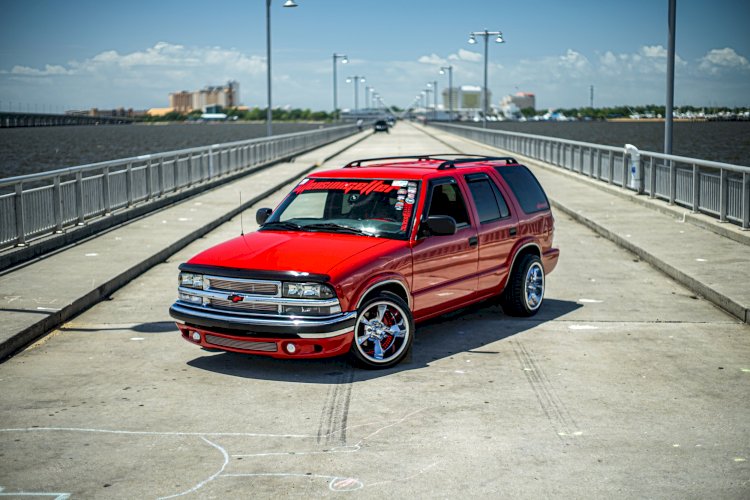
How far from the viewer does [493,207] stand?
10.0 metres

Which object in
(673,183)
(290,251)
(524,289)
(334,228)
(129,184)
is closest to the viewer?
(290,251)

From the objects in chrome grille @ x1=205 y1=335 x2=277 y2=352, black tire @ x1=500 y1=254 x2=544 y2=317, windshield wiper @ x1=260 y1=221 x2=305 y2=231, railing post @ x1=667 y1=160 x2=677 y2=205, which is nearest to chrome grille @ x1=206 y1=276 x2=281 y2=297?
chrome grille @ x1=205 y1=335 x2=277 y2=352

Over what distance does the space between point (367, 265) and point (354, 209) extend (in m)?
1.16

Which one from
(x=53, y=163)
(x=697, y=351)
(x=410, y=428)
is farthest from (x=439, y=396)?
(x=53, y=163)

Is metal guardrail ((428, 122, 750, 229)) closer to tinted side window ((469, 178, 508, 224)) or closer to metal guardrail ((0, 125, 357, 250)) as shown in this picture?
tinted side window ((469, 178, 508, 224))

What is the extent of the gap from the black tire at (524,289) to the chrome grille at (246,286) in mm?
A: 3280

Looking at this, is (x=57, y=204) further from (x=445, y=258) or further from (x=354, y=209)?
(x=445, y=258)

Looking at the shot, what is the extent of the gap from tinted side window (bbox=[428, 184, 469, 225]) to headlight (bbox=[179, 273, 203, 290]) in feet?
7.42

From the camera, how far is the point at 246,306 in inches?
311

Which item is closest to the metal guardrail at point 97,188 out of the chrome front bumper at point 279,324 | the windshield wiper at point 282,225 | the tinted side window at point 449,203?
the windshield wiper at point 282,225

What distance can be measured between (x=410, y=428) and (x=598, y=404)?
1474 mm

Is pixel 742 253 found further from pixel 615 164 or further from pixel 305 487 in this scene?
pixel 615 164

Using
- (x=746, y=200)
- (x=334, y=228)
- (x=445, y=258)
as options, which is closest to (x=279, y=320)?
(x=334, y=228)

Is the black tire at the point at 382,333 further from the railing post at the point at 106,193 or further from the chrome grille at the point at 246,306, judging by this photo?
the railing post at the point at 106,193
